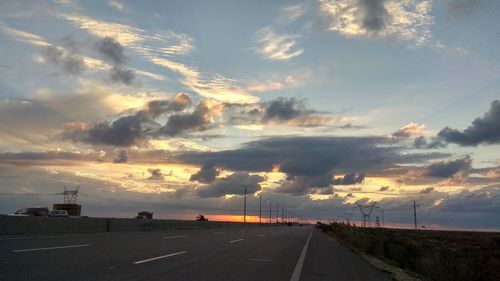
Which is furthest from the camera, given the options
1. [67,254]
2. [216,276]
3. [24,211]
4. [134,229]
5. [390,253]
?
[24,211]

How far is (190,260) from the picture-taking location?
1491 cm

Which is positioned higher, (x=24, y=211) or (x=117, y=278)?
(x=24, y=211)

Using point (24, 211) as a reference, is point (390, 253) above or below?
below

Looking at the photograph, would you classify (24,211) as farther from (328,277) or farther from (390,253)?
(328,277)

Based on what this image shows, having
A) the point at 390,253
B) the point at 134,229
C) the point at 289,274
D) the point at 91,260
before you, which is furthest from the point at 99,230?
the point at 289,274

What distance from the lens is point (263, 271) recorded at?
44.1 ft

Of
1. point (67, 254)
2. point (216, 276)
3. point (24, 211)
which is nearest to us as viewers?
point (216, 276)

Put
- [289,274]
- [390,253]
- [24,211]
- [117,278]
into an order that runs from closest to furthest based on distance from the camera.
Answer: [117,278], [289,274], [390,253], [24,211]

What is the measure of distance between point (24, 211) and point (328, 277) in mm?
43298

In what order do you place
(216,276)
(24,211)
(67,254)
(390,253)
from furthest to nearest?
(24,211)
(390,253)
(67,254)
(216,276)

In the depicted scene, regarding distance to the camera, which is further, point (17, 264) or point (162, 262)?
point (162, 262)

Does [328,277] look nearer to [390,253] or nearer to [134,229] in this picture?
[390,253]

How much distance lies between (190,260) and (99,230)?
20716 millimetres

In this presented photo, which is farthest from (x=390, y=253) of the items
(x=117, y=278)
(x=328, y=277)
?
Answer: (x=117, y=278)
